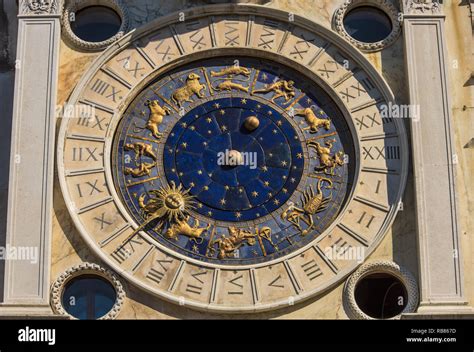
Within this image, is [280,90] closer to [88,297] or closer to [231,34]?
[231,34]

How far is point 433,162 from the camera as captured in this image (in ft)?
73.6

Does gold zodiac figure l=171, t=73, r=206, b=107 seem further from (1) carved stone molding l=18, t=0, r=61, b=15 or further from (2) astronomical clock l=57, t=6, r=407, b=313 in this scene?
(1) carved stone molding l=18, t=0, r=61, b=15

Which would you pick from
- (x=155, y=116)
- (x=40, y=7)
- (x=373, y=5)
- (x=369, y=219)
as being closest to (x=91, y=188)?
(x=155, y=116)

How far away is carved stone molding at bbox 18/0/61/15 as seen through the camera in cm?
2325

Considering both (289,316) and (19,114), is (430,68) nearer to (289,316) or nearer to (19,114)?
(289,316)

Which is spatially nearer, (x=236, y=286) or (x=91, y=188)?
(x=236, y=286)

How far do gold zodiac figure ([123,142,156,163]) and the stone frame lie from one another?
1.52 metres

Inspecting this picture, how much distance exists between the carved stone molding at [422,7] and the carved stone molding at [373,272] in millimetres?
3698

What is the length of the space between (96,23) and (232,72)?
2.10 metres

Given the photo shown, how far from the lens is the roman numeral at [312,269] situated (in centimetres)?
2198

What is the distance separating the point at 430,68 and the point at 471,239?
2437mm

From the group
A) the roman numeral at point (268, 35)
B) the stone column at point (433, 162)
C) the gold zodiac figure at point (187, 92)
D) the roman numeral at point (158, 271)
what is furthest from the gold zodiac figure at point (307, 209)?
the roman numeral at point (268, 35)

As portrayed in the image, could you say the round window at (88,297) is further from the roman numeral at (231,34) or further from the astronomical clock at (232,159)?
the roman numeral at (231,34)

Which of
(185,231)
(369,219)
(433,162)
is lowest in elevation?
(185,231)
